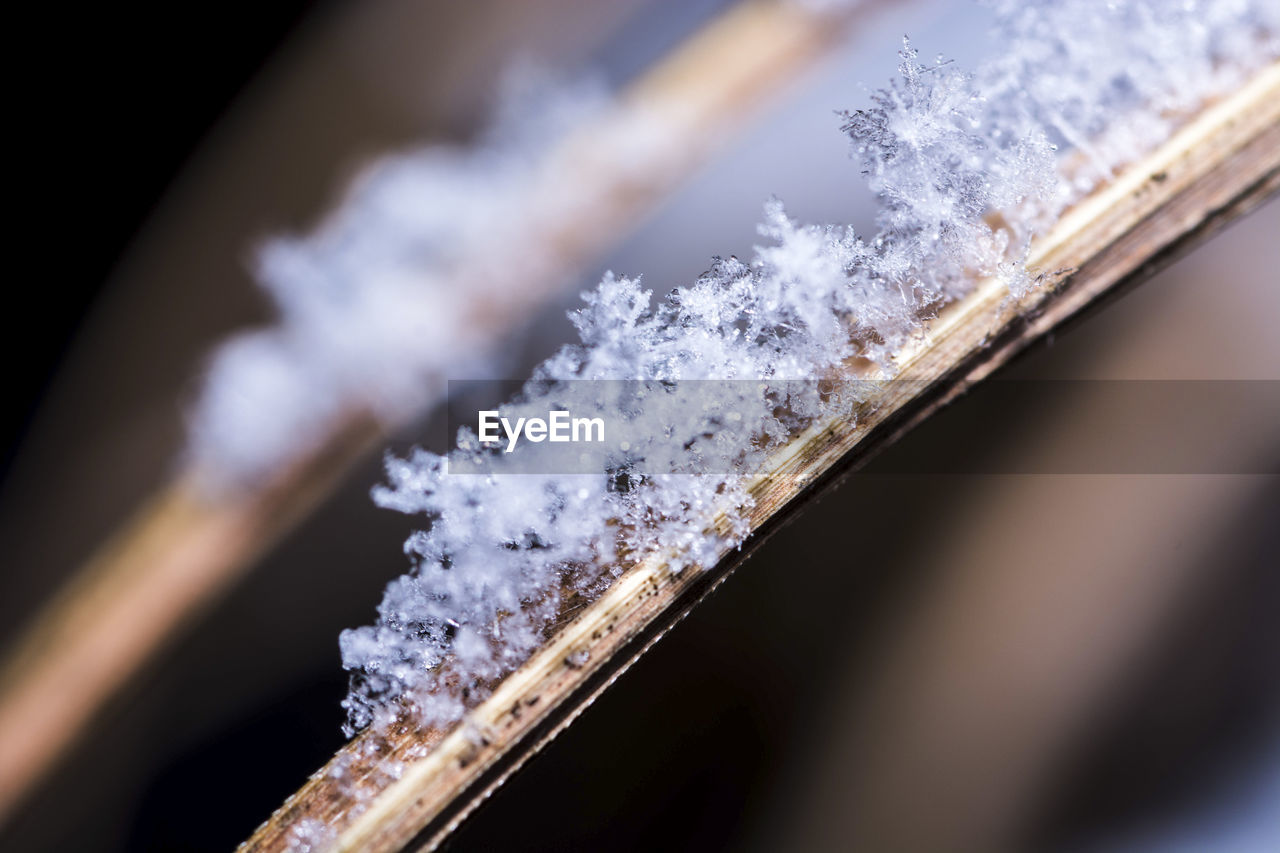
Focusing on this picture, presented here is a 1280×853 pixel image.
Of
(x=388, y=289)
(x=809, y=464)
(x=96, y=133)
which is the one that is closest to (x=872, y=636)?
(x=809, y=464)

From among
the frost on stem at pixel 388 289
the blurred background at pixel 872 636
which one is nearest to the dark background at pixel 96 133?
the blurred background at pixel 872 636

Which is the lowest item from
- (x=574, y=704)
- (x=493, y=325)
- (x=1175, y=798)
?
(x=1175, y=798)

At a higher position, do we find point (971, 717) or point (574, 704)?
point (574, 704)

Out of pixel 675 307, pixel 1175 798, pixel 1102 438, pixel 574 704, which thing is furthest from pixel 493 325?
pixel 1175 798

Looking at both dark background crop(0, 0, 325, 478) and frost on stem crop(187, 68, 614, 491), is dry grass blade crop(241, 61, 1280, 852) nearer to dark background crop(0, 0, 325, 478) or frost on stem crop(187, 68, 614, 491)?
frost on stem crop(187, 68, 614, 491)

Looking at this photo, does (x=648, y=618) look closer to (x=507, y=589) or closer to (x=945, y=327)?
(x=507, y=589)

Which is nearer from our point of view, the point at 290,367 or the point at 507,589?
the point at 507,589
